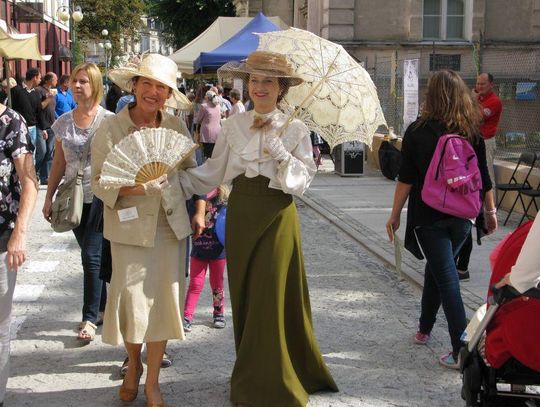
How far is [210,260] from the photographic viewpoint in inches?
236

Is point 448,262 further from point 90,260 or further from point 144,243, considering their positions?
point 90,260

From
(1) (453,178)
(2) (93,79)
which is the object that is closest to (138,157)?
(2) (93,79)

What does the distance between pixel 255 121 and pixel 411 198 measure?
139 cm

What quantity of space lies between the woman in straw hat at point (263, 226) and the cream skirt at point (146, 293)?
310mm

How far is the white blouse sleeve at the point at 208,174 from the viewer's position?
4.46 metres

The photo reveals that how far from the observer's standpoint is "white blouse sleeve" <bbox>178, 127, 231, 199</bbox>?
4461 millimetres

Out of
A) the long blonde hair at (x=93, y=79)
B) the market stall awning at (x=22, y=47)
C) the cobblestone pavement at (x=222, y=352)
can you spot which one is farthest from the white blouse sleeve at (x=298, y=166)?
the market stall awning at (x=22, y=47)

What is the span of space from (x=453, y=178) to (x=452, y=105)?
47 cm

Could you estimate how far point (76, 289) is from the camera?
718 centimetres

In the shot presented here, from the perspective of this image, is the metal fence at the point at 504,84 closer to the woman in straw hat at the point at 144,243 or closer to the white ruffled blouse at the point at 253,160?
the white ruffled blouse at the point at 253,160

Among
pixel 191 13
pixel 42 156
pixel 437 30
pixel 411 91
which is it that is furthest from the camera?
pixel 191 13

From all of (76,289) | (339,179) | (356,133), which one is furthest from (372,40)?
(356,133)

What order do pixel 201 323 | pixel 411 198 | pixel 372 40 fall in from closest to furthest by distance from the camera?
pixel 411 198 → pixel 201 323 → pixel 372 40

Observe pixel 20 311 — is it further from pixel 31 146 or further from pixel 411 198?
pixel 411 198
